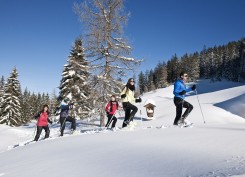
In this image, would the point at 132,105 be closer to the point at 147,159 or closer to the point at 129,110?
the point at 129,110

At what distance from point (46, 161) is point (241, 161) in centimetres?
461

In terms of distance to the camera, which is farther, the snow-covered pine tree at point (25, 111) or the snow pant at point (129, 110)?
the snow-covered pine tree at point (25, 111)

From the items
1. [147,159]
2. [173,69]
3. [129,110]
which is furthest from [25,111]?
[173,69]

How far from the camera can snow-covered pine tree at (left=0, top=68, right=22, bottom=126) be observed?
47.0 m

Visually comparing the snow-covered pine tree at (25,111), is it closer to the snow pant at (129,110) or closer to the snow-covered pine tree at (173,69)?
the snow pant at (129,110)

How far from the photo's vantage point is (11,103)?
47656 millimetres

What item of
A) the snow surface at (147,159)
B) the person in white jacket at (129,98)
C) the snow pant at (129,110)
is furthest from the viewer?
the snow pant at (129,110)

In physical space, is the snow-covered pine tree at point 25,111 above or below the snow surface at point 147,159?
above

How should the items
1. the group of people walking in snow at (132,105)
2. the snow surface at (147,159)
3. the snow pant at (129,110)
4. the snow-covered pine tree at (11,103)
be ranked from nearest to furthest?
1. the snow surface at (147,159)
2. the group of people walking in snow at (132,105)
3. the snow pant at (129,110)
4. the snow-covered pine tree at (11,103)

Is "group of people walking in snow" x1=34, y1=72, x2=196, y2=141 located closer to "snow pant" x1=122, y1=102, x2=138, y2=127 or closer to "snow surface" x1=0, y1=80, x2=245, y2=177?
"snow pant" x1=122, y1=102, x2=138, y2=127

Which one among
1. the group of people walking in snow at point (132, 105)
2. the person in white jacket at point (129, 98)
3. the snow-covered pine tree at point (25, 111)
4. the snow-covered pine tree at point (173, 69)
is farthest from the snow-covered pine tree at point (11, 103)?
the snow-covered pine tree at point (173, 69)

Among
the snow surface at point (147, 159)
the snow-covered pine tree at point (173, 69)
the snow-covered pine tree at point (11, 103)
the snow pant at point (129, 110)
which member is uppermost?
the snow-covered pine tree at point (173, 69)

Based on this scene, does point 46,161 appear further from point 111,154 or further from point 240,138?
point 240,138

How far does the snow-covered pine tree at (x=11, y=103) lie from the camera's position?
154ft
